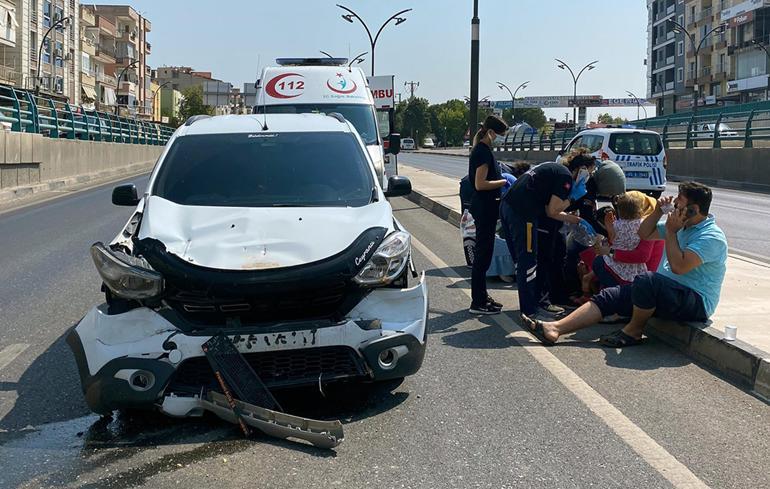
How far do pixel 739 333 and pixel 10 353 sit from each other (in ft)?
17.3

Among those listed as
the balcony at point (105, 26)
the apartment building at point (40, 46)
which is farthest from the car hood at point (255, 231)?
the balcony at point (105, 26)

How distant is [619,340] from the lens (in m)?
6.25

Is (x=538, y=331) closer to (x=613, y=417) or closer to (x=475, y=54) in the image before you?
(x=613, y=417)

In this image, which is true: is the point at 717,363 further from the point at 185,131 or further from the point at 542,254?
the point at 185,131

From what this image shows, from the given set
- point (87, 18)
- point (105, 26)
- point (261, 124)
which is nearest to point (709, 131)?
point (261, 124)

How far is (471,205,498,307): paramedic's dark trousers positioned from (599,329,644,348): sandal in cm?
135

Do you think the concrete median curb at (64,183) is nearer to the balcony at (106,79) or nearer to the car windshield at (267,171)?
the car windshield at (267,171)

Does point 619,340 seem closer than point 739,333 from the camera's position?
No

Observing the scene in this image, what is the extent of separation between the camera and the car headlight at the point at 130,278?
4.36 meters

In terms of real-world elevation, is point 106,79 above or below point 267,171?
above

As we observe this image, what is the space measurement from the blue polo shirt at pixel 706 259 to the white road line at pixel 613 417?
1154mm

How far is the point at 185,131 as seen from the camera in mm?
6285

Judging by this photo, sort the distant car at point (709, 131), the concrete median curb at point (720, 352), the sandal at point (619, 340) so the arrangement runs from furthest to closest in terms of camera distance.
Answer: the distant car at point (709, 131) → the sandal at point (619, 340) → the concrete median curb at point (720, 352)

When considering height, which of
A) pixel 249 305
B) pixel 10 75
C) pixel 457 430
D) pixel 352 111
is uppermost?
pixel 10 75
